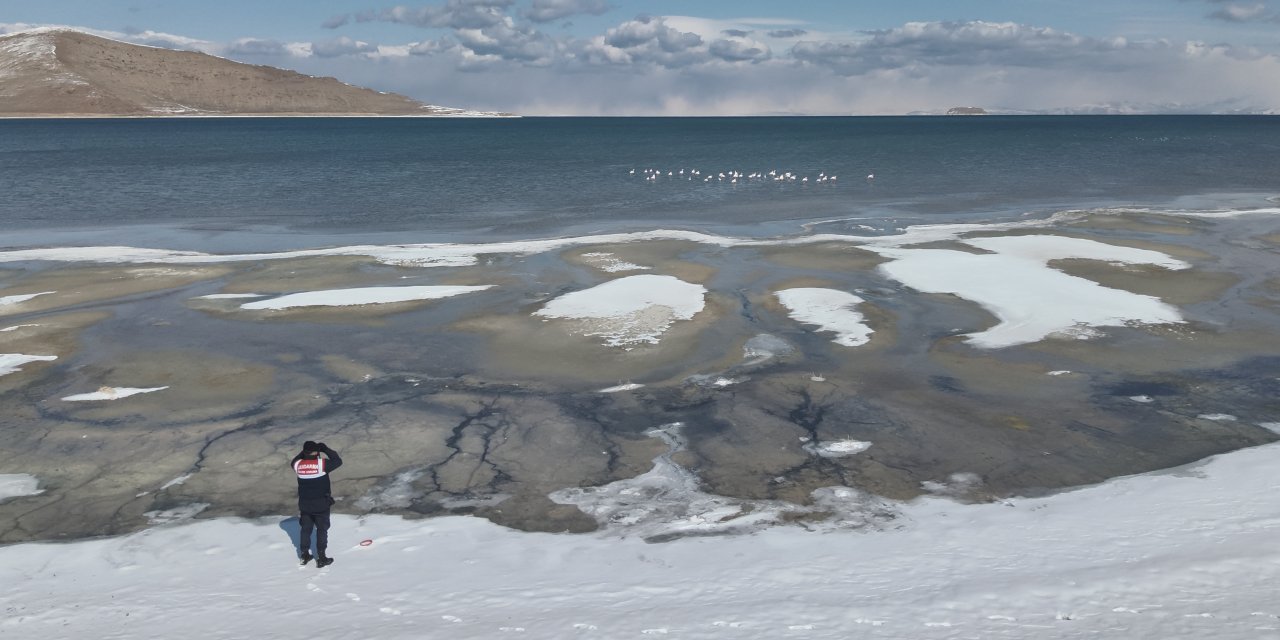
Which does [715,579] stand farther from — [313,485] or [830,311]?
[830,311]

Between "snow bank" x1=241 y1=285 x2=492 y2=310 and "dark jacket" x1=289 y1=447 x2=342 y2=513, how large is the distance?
1605 centimetres

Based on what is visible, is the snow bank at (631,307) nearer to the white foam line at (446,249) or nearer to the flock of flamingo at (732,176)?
the white foam line at (446,249)

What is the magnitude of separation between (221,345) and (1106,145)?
138 meters

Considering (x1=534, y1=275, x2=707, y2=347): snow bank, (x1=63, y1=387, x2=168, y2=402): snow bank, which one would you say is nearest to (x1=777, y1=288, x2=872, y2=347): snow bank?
(x1=534, y1=275, x2=707, y2=347): snow bank

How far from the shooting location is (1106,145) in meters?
134

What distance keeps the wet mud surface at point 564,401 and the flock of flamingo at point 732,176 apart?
45.2 metres

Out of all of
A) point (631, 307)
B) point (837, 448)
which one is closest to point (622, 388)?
point (837, 448)

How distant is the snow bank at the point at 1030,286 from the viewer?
2466 centimetres

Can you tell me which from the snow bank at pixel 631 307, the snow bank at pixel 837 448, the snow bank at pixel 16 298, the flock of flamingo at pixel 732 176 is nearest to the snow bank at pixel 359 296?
the snow bank at pixel 631 307

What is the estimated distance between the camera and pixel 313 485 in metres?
12.4

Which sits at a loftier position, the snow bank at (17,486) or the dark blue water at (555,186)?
the dark blue water at (555,186)

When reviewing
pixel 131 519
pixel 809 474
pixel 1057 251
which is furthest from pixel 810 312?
pixel 131 519

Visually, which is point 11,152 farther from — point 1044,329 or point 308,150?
point 1044,329

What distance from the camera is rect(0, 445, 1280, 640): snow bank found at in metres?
10.8
